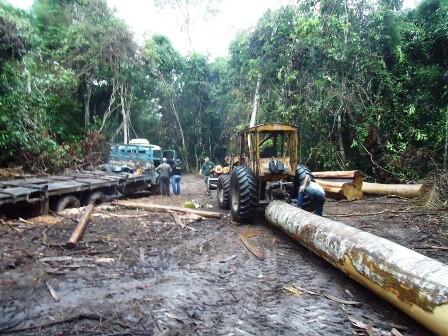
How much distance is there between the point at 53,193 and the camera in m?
8.30

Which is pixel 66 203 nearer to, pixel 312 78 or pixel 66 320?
pixel 66 320

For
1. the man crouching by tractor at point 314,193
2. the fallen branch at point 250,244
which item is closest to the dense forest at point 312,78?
the man crouching by tractor at point 314,193

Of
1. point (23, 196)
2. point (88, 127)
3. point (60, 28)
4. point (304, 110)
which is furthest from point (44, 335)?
point (60, 28)

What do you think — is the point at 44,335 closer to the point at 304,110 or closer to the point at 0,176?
the point at 0,176

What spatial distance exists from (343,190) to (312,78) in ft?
19.9

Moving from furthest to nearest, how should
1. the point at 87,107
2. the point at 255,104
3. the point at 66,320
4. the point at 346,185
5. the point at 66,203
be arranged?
the point at 87,107 → the point at 255,104 → the point at 346,185 → the point at 66,203 → the point at 66,320

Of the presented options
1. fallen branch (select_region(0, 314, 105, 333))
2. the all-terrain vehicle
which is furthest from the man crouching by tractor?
fallen branch (select_region(0, 314, 105, 333))

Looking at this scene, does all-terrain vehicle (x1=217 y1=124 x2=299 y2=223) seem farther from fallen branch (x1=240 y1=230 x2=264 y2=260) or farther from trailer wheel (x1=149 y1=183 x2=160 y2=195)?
trailer wheel (x1=149 y1=183 x2=160 y2=195)

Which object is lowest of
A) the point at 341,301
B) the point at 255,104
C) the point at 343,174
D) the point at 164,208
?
the point at 341,301

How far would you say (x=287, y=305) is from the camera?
13.1 ft

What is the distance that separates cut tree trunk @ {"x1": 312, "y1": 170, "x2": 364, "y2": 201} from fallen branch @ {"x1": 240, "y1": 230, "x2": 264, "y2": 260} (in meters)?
5.19

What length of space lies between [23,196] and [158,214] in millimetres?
3101

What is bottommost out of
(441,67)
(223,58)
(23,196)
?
(23,196)

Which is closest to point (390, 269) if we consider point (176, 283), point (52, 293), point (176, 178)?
point (176, 283)
